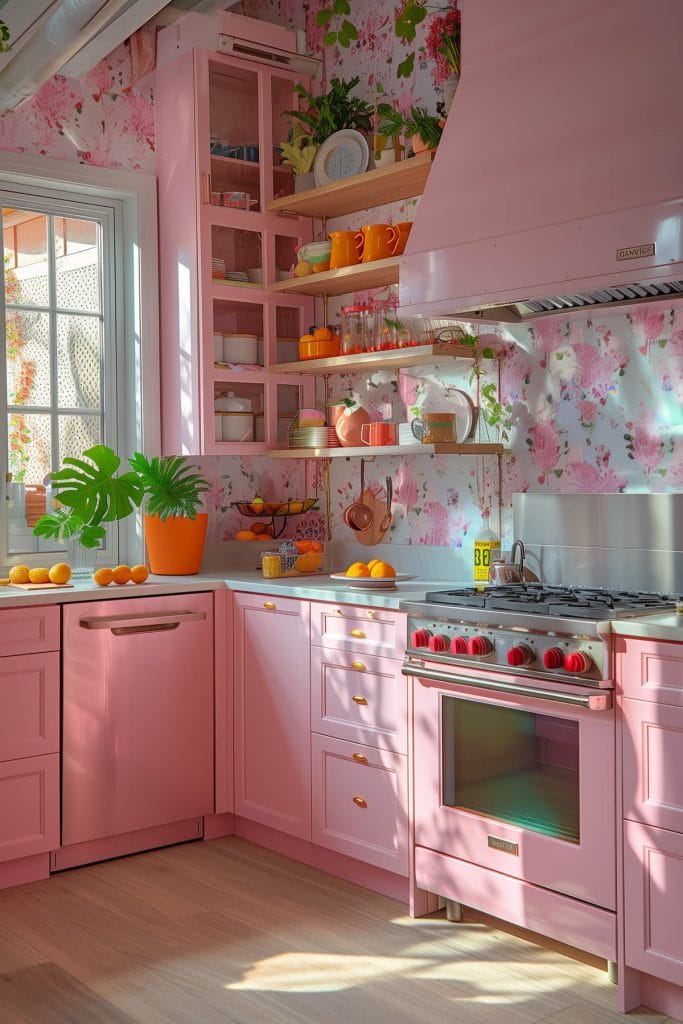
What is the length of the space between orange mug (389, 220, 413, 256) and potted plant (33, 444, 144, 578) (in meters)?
1.22

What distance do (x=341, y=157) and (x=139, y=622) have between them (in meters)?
1.85

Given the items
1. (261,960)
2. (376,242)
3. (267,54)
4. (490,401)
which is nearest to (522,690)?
(261,960)

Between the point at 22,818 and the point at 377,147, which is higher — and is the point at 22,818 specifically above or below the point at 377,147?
below

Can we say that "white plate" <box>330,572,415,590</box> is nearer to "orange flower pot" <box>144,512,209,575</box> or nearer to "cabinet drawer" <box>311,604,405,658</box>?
"cabinet drawer" <box>311,604,405,658</box>

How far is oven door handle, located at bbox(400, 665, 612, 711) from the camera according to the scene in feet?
8.47

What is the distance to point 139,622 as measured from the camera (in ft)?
12.0

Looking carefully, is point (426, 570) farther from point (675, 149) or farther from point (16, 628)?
point (675, 149)

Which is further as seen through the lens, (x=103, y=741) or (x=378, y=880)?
(x=103, y=741)

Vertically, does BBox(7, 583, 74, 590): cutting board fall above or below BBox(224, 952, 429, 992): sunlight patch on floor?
above

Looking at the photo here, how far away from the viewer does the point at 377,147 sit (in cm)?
393

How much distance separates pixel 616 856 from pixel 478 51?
2197mm

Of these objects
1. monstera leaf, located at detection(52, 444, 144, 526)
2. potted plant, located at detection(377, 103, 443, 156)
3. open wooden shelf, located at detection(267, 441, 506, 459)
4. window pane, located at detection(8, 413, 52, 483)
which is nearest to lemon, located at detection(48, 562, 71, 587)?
monstera leaf, located at detection(52, 444, 144, 526)

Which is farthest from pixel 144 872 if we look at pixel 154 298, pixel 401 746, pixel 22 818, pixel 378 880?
pixel 154 298

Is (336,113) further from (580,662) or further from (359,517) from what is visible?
(580,662)
